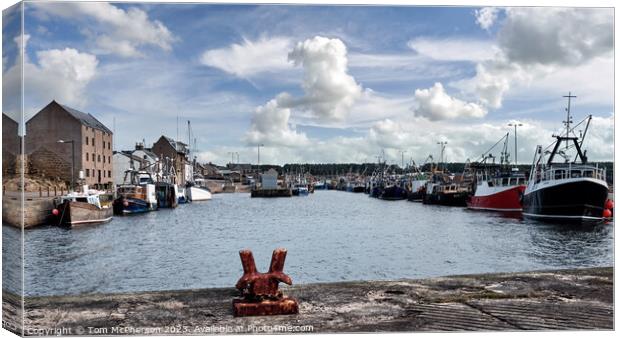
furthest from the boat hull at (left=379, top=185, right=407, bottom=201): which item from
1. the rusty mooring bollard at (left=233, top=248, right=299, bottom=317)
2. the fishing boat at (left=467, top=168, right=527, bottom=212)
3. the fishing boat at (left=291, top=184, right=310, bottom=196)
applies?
the rusty mooring bollard at (left=233, top=248, right=299, bottom=317)

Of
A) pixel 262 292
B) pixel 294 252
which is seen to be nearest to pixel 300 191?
pixel 294 252

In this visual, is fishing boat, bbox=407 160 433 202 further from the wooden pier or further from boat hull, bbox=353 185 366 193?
the wooden pier

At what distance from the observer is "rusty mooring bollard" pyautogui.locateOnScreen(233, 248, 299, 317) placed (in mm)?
7035

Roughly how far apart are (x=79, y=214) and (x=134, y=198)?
17.2 metres

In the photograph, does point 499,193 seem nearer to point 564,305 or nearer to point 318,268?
point 318,268

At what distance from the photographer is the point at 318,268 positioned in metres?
19.9

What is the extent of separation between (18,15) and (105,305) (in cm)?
385

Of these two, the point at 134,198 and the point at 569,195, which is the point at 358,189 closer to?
the point at 134,198

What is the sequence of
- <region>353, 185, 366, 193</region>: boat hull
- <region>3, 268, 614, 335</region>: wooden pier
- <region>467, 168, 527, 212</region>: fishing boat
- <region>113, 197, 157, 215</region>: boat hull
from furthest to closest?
<region>353, 185, 366, 193</region>: boat hull, <region>467, 168, 527, 212</region>: fishing boat, <region>113, 197, 157, 215</region>: boat hull, <region>3, 268, 614, 335</region>: wooden pier

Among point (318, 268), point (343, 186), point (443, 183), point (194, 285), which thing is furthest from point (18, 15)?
point (343, 186)

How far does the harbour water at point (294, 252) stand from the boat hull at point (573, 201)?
4.50 ft

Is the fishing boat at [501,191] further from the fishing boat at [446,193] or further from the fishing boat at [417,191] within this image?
the fishing boat at [417,191]

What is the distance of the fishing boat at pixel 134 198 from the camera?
51938 mm

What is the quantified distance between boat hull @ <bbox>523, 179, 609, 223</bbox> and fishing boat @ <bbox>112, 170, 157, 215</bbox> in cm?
3411
